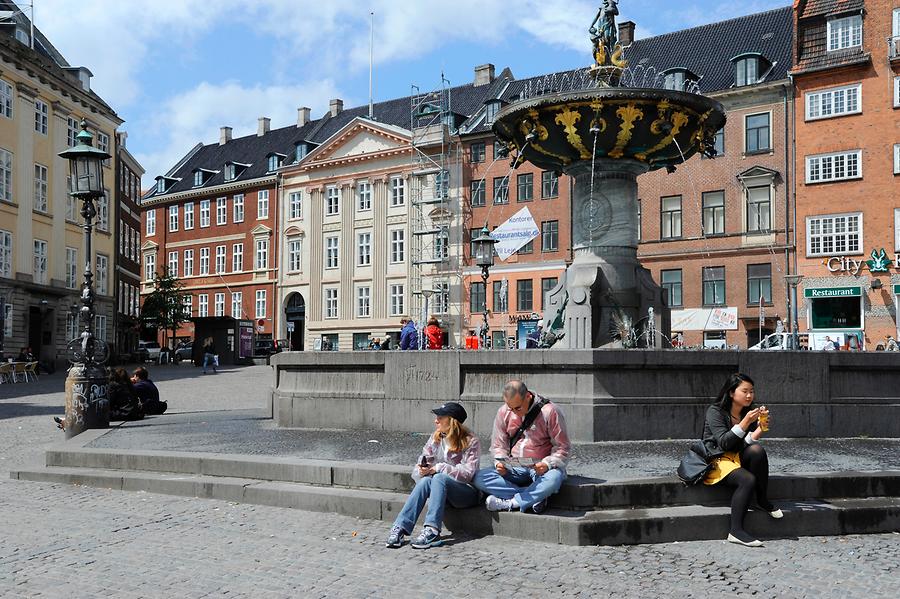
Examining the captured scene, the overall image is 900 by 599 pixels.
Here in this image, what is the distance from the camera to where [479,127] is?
53750 mm

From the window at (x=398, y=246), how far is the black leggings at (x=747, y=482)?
171ft

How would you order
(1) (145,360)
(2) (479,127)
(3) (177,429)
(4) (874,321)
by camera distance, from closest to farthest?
(3) (177,429) < (4) (874,321) < (2) (479,127) < (1) (145,360)

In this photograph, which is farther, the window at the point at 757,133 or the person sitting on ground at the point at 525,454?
the window at the point at 757,133

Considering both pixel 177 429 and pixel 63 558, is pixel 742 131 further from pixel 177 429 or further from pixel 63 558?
pixel 63 558

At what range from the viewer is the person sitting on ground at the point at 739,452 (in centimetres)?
718

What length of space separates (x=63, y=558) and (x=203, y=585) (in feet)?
4.81

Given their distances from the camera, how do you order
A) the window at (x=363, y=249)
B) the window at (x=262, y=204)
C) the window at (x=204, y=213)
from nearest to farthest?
the window at (x=363, y=249)
the window at (x=262, y=204)
the window at (x=204, y=213)

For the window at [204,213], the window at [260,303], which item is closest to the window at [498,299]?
the window at [260,303]

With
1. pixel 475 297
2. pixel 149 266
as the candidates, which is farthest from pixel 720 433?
pixel 149 266

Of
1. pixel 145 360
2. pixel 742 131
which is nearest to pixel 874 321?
pixel 742 131

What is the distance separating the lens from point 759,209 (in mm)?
42469

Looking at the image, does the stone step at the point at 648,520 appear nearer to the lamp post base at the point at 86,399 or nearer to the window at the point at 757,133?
the lamp post base at the point at 86,399

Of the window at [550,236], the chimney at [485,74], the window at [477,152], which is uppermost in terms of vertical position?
the chimney at [485,74]

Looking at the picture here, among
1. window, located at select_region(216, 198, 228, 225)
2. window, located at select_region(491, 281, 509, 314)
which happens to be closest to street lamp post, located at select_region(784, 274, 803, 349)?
window, located at select_region(491, 281, 509, 314)
